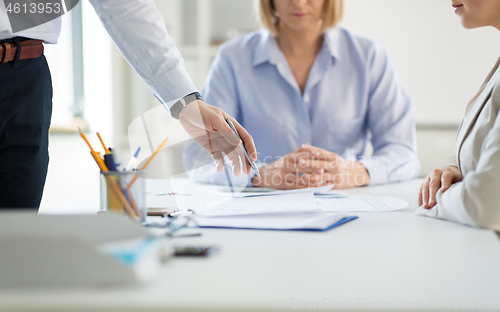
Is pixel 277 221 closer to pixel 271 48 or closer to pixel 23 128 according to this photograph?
pixel 23 128

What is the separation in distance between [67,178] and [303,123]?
206cm

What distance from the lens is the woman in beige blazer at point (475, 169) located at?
2.23 feet

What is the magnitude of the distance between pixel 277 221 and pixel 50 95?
630mm

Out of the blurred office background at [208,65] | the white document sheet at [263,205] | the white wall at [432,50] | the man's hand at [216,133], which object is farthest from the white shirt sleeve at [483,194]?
the white wall at [432,50]

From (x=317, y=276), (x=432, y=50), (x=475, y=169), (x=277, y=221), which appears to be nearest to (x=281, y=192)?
(x=277, y=221)

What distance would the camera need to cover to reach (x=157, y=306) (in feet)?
1.20

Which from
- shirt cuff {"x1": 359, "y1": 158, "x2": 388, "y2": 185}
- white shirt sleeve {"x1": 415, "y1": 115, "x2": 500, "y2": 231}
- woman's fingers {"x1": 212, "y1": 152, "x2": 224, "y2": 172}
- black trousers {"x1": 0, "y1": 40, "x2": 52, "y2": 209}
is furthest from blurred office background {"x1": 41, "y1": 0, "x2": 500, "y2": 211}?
white shirt sleeve {"x1": 415, "y1": 115, "x2": 500, "y2": 231}

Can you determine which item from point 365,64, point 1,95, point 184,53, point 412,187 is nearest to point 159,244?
point 1,95

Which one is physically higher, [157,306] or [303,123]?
[157,306]

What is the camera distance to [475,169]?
2.51ft

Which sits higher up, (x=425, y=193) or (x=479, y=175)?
(x=479, y=175)

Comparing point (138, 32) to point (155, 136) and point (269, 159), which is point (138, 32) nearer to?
point (155, 136)

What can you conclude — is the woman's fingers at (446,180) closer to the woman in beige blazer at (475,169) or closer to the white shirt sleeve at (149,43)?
the woman in beige blazer at (475,169)

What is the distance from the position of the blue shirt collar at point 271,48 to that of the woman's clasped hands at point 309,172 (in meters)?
0.51
